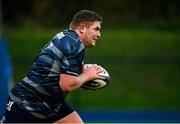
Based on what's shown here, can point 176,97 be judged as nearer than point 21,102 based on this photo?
No

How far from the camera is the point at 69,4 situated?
25969 mm

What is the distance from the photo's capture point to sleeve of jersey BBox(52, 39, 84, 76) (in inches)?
255

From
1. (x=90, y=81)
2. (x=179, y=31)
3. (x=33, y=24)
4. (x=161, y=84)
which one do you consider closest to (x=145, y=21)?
(x=179, y=31)

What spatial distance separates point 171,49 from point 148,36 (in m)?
0.98

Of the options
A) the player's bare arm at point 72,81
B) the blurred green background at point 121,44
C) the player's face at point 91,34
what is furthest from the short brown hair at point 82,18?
the blurred green background at point 121,44

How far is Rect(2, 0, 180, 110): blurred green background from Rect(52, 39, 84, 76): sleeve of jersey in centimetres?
1005

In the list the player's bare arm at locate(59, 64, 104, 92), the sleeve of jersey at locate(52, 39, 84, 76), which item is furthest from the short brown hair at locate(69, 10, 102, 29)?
the player's bare arm at locate(59, 64, 104, 92)

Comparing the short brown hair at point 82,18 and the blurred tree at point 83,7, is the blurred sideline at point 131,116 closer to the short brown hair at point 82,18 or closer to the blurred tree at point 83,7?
the short brown hair at point 82,18

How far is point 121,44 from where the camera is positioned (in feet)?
73.2

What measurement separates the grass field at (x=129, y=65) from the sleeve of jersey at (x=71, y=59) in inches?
396

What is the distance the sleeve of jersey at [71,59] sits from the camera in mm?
6477

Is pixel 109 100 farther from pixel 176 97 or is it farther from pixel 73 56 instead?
pixel 73 56

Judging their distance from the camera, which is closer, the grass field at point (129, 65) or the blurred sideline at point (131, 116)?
the blurred sideline at point (131, 116)

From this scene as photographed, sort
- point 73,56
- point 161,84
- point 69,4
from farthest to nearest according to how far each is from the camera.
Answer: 1. point 69,4
2. point 161,84
3. point 73,56
